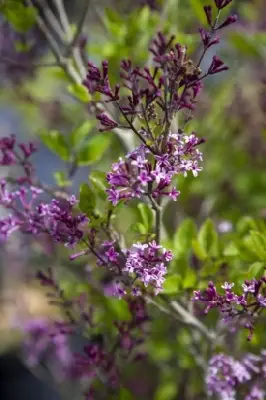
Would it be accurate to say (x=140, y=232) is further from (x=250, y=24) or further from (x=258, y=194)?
(x=250, y=24)

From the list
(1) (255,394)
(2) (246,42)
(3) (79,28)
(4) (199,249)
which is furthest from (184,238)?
(2) (246,42)

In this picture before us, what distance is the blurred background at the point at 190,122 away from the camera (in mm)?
981

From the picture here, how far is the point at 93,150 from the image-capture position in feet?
2.91

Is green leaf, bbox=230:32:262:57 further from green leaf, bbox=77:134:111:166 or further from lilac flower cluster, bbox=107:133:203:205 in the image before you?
lilac flower cluster, bbox=107:133:203:205

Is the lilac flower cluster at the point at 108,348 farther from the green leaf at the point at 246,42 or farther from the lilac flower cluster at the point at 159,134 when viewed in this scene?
the green leaf at the point at 246,42

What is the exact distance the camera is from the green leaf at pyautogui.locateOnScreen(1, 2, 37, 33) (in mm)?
888

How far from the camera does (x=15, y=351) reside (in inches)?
76.1

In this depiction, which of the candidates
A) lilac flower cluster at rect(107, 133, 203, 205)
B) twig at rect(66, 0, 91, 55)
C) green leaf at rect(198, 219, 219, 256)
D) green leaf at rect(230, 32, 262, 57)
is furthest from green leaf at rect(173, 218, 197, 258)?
green leaf at rect(230, 32, 262, 57)

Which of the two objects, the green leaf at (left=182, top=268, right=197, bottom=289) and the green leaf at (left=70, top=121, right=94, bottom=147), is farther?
the green leaf at (left=70, top=121, right=94, bottom=147)

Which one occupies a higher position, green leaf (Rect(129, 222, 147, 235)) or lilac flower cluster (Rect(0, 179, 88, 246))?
green leaf (Rect(129, 222, 147, 235))

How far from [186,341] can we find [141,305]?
335 millimetres

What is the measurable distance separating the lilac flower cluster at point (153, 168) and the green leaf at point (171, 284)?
6.4 inches

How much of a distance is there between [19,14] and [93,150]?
0.80 feet

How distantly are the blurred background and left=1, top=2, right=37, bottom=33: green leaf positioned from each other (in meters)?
0.04
